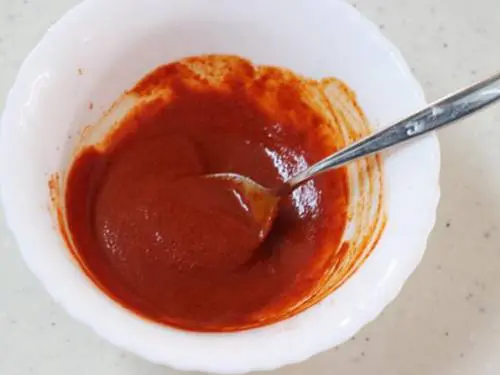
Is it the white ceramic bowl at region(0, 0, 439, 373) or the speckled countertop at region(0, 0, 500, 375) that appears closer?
the white ceramic bowl at region(0, 0, 439, 373)

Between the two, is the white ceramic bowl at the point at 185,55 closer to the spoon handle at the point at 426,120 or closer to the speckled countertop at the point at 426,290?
the spoon handle at the point at 426,120

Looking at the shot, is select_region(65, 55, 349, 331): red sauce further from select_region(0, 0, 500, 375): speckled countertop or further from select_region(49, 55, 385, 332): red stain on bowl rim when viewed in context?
select_region(0, 0, 500, 375): speckled countertop

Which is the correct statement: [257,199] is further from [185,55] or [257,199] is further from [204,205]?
[185,55]

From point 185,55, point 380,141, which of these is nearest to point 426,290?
point 380,141

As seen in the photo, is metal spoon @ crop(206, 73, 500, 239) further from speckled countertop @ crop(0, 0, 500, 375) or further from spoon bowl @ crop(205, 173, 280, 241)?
speckled countertop @ crop(0, 0, 500, 375)

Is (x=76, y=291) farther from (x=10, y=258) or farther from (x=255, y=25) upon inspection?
(x=255, y=25)

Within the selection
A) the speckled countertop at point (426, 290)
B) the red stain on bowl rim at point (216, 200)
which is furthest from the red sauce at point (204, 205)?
the speckled countertop at point (426, 290)

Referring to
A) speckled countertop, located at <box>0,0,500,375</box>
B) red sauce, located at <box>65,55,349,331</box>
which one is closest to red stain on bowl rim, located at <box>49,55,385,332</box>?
red sauce, located at <box>65,55,349,331</box>
